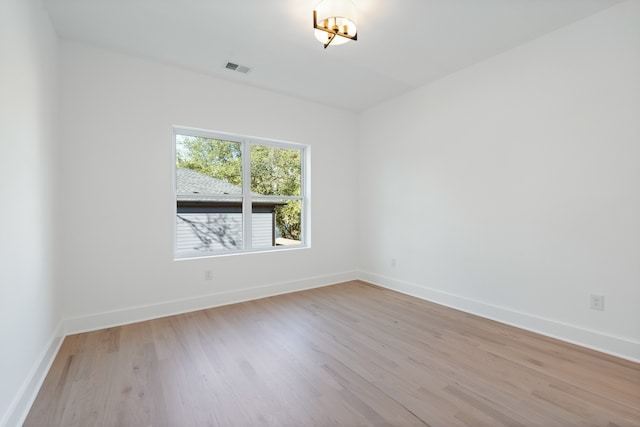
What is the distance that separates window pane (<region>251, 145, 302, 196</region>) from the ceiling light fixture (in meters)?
1.89

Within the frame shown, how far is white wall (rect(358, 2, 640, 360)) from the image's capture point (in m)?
2.25

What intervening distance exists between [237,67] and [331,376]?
10.3 ft

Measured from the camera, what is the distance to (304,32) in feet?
8.32

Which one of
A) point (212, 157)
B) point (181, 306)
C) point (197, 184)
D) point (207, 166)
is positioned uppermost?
point (212, 157)

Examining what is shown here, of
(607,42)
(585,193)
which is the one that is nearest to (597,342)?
(585,193)

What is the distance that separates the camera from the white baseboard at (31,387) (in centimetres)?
147

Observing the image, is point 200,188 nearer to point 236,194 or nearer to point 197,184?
point 197,184

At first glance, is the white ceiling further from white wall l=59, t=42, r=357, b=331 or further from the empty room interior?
white wall l=59, t=42, r=357, b=331

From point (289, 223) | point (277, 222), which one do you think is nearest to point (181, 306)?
point (277, 222)

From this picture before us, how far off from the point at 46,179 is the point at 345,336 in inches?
108

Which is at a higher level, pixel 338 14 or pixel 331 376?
pixel 338 14

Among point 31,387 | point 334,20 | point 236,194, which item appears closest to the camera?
point 31,387

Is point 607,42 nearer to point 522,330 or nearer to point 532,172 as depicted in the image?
point 532,172

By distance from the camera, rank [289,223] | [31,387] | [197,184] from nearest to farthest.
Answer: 1. [31,387]
2. [197,184]
3. [289,223]
